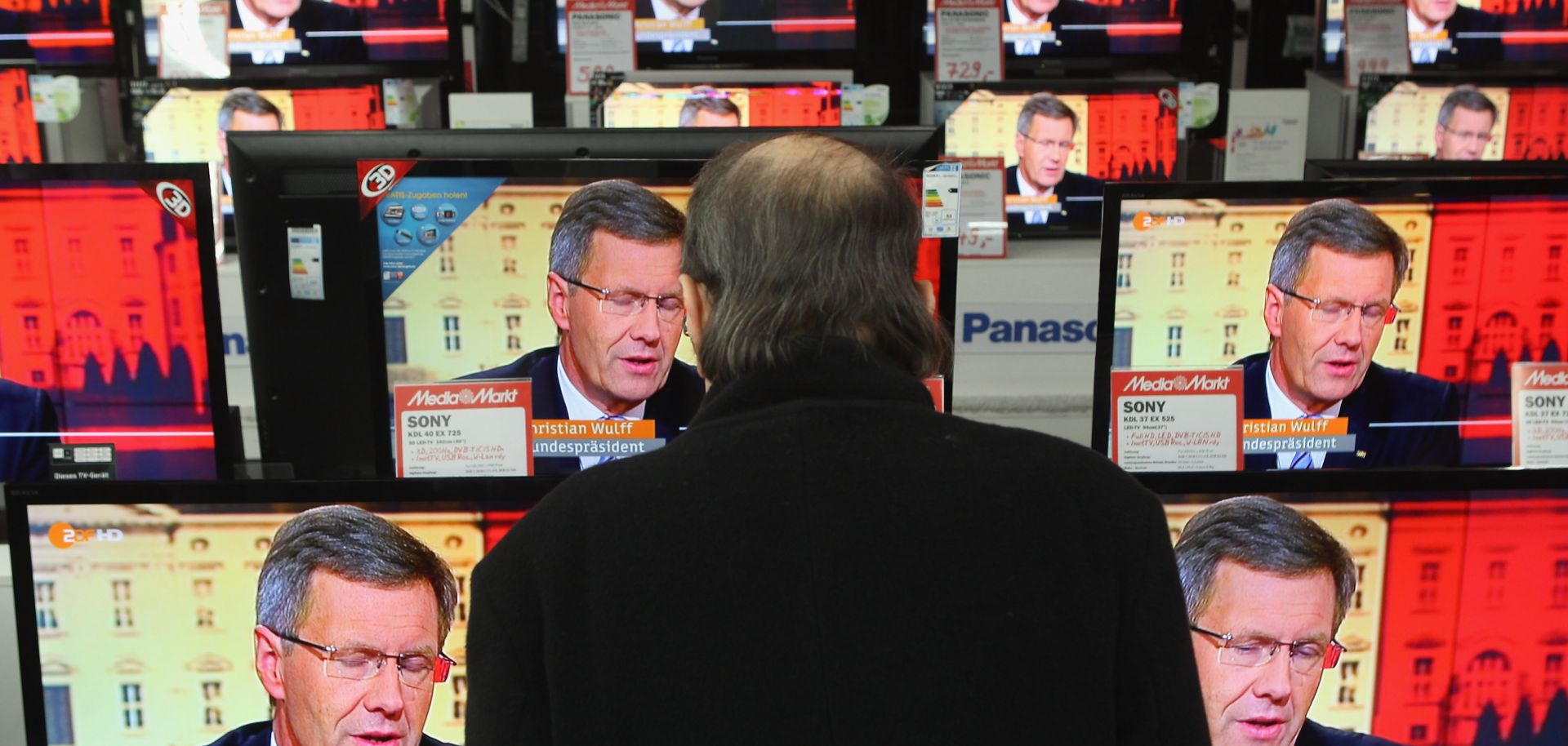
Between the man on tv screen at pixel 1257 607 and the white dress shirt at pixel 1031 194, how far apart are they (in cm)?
282

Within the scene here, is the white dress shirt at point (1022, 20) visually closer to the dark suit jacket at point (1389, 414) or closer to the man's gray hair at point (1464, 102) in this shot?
the man's gray hair at point (1464, 102)

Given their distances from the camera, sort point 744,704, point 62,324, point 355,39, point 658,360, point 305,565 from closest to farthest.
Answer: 1. point 744,704
2. point 305,565
3. point 658,360
4. point 62,324
5. point 355,39

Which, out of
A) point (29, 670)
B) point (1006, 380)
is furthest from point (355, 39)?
point (29, 670)

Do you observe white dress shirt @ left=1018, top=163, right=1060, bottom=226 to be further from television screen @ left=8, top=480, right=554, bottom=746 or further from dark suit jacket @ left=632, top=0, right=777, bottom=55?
television screen @ left=8, top=480, right=554, bottom=746

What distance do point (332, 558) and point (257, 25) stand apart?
3825 millimetres

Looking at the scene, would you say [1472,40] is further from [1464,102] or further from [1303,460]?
[1303,460]

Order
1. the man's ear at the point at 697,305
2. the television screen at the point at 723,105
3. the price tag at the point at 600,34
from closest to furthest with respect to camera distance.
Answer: the man's ear at the point at 697,305 → the television screen at the point at 723,105 → the price tag at the point at 600,34

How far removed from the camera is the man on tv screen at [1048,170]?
4.23 m

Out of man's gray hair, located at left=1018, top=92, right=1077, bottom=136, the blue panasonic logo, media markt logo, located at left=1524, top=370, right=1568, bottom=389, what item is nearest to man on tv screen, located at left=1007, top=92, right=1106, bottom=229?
man's gray hair, located at left=1018, top=92, right=1077, bottom=136

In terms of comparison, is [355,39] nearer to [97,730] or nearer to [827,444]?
[97,730]

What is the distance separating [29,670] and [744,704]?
2.88 feet

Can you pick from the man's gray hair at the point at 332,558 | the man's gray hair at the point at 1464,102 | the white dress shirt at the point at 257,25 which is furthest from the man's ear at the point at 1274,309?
the white dress shirt at the point at 257,25

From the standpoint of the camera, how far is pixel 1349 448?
204 centimetres

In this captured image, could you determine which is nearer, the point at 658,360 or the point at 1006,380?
the point at 658,360
